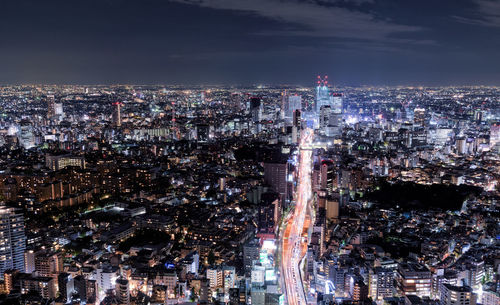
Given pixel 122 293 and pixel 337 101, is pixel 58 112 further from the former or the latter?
pixel 122 293

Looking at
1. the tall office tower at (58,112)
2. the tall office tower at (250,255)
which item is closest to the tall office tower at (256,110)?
the tall office tower at (58,112)

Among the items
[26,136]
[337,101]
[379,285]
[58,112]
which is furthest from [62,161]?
[337,101]

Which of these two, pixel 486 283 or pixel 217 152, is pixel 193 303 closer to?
pixel 486 283

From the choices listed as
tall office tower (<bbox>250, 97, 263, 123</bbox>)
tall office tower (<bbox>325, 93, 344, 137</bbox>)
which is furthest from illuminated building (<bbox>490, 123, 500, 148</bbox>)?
tall office tower (<bbox>250, 97, 263, 123</bbox>)

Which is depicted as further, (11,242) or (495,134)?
(495,134)

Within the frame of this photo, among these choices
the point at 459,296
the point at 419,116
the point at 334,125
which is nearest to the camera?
the point at 459,296

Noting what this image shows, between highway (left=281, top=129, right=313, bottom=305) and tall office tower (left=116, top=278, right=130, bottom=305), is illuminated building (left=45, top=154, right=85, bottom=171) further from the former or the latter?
tall office tower (left=116, top=278, right=130, bottom=305)

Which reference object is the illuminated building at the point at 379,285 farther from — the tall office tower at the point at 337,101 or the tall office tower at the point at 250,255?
the tall office tower at the point at 337,101
